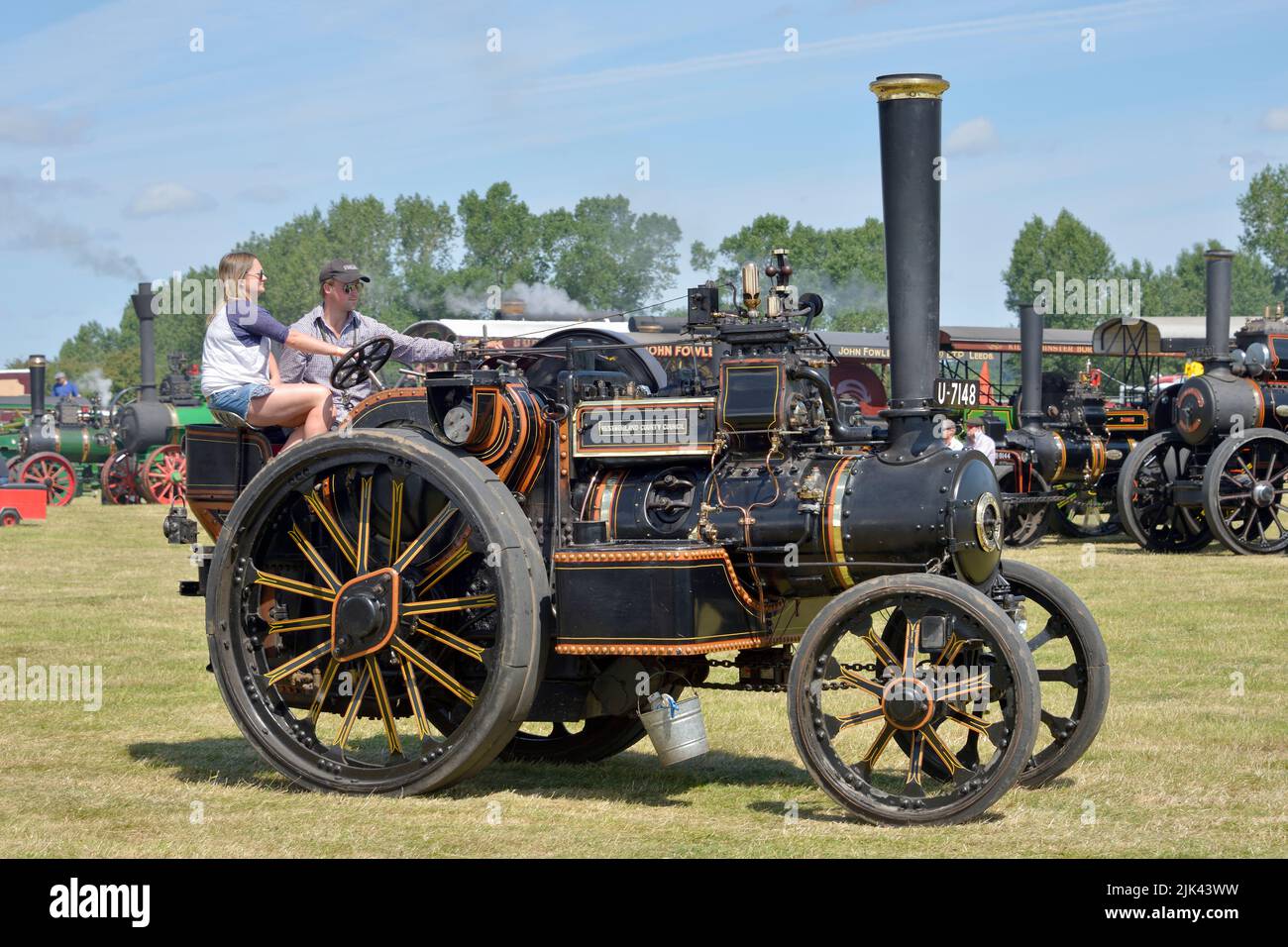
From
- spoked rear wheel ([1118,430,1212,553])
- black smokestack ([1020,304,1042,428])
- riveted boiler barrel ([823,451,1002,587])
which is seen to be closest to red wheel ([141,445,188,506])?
black smokestack ([1020,304,1042,428])

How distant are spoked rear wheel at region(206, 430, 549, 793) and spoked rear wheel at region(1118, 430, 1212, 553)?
524 inches

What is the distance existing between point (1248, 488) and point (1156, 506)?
3.86ft

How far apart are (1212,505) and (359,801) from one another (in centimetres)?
1315

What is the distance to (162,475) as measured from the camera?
2877cm

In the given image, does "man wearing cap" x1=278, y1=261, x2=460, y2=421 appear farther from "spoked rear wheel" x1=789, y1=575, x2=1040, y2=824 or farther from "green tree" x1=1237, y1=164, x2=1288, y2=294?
"green tree" x1=1237, y1=164, x2=1288, y2=294

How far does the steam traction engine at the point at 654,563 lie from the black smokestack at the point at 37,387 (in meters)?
25.3

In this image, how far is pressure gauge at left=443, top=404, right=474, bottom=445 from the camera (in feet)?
20.0

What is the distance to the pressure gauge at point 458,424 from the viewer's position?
6098 millimetres

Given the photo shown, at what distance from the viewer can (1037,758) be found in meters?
6.22

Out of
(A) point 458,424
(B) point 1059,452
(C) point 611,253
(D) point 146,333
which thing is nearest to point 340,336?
(A) point 458,424

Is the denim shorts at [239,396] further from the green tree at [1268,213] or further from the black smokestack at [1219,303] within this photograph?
the green tree at [1268,213]

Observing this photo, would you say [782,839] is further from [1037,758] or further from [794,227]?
[794,227]

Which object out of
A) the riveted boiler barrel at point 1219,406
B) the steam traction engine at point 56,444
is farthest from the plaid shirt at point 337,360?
the steam traction engine at point 56,444

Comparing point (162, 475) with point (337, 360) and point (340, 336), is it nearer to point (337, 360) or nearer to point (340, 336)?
point (340, 336)
